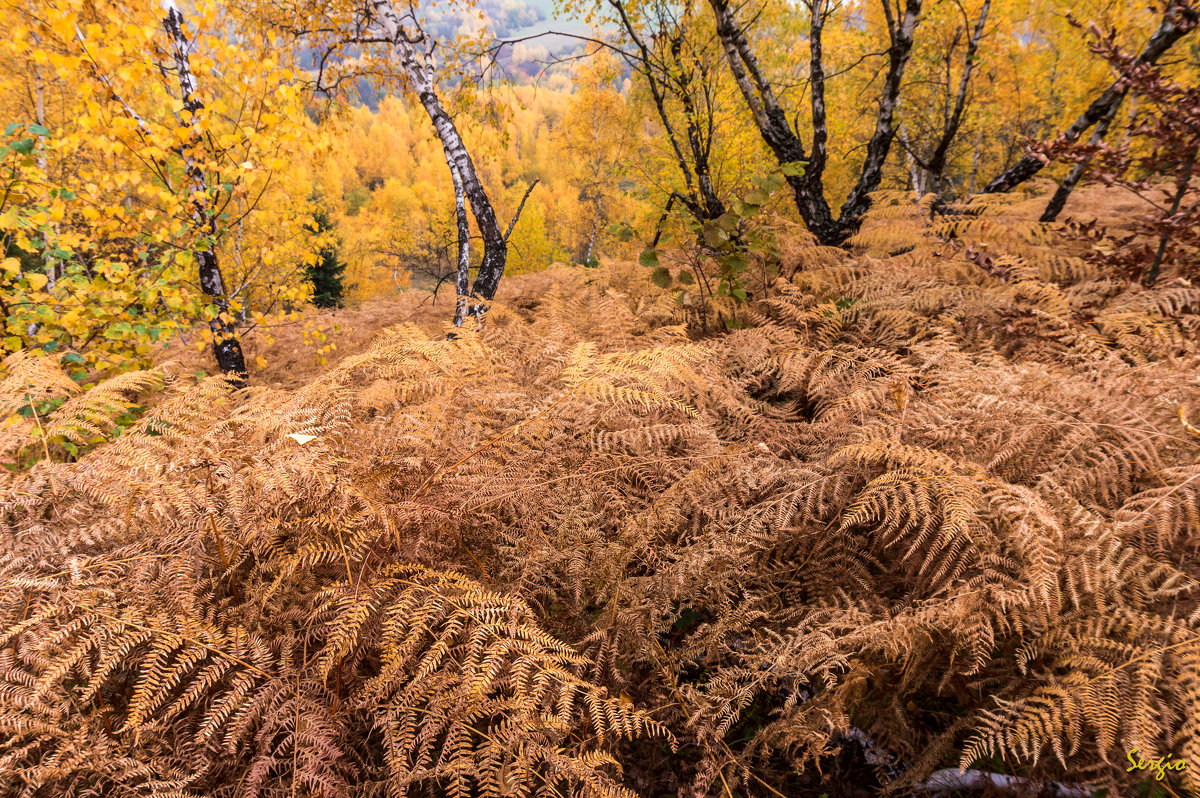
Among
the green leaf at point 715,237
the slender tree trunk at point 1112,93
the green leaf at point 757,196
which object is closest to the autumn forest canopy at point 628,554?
the slender tree trunk at point 1112,93

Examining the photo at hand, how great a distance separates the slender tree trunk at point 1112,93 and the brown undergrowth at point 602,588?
1.78 m

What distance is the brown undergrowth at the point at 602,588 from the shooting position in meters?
1.16

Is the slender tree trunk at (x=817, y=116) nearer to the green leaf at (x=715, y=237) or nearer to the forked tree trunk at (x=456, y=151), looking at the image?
the green leaf at (x=715, y=237)

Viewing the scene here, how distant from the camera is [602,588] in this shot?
1.64 m

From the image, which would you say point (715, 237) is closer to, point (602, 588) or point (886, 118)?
point (886, 118)

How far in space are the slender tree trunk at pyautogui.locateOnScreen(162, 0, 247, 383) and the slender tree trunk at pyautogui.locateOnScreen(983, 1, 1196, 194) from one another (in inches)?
219

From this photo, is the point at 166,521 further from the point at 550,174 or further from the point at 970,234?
the point at 550,174

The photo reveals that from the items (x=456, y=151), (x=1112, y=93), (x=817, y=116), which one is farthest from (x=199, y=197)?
(x=1112, y=93)

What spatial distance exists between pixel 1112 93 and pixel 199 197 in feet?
21.8

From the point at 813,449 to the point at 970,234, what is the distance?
3.18 metres

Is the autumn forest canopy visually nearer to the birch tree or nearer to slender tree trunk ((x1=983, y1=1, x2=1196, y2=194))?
slender tree trunk ((x1=983, y1=1, x2=1196, y2=194))

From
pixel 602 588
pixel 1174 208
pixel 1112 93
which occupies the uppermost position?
pixel 1112 93

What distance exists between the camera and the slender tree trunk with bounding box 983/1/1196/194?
9.57ft

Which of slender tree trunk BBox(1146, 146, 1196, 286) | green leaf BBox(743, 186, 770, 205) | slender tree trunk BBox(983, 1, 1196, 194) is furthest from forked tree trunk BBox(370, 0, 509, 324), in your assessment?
slender tree trunk BBox(1146, 146, 1196, 286)
